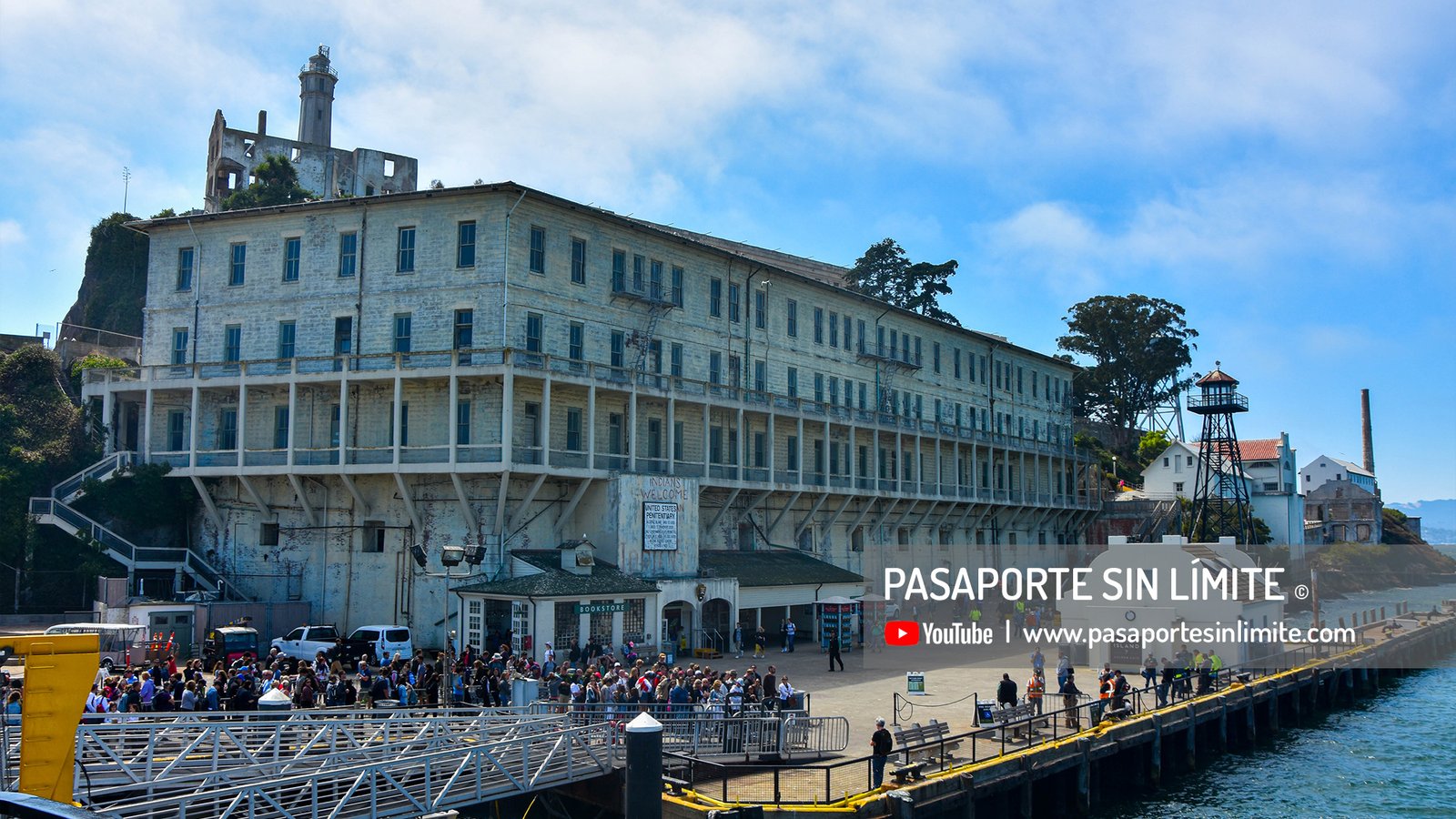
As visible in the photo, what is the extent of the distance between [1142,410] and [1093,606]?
243 feet

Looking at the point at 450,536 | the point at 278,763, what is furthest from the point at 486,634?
the point at 278,763

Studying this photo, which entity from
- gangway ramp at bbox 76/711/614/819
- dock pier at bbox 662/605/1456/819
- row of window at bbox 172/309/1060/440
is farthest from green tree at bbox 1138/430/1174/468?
gangway ramp at bbox 76/711/614/819

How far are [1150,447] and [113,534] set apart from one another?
278 ft

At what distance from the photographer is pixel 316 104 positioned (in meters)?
97.4

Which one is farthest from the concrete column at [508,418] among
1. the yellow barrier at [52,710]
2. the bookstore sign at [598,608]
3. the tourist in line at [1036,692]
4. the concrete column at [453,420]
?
the yellow barrier at [52,710]

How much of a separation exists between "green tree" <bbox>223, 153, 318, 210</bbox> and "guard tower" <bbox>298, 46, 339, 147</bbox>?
1068 inches

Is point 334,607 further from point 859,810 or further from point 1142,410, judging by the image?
point 1142,410

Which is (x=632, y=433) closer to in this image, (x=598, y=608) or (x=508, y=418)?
(x=508, y=418)

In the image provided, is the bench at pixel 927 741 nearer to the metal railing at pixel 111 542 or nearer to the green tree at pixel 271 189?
the metal railing at pixel 111 542

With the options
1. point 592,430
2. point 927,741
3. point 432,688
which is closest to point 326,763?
point 432,688

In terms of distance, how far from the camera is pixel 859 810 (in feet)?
61.3

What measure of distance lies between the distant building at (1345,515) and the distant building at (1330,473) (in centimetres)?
311

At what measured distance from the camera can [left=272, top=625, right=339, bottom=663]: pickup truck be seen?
33906mm

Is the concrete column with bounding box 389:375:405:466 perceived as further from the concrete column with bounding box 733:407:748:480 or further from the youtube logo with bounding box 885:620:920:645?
the youtube logo with bounding box 885:620:920:645
